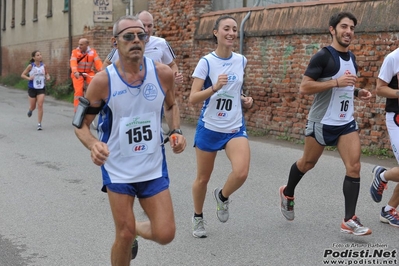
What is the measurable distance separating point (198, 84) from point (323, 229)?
1879 millimetres

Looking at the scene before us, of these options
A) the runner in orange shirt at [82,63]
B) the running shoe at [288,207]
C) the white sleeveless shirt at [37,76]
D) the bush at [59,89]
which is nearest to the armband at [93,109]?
the running shoe at [288,207]

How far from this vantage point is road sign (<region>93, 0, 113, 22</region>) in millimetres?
22398

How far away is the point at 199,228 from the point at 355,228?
4.74 ft

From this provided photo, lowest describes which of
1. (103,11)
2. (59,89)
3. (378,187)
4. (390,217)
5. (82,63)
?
(59,89)

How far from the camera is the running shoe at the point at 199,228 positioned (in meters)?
6.23

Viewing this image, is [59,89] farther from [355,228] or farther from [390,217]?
[355,228]

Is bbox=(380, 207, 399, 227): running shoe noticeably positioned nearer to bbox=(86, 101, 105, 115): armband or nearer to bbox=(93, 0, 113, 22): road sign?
bbox=(86, 101, 105, 115): armband

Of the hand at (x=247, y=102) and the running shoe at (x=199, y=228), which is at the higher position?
the hand at (x=247, y=102)

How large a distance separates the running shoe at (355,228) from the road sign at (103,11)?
682 inches

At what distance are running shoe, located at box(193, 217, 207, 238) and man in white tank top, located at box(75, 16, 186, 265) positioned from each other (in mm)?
1664

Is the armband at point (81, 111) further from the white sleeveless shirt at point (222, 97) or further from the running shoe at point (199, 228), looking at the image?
the running shoe at point (199, 228)

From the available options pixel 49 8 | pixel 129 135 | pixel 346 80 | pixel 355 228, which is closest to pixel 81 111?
pixel 129 135

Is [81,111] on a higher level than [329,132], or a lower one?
higher

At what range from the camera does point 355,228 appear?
19.9ft
